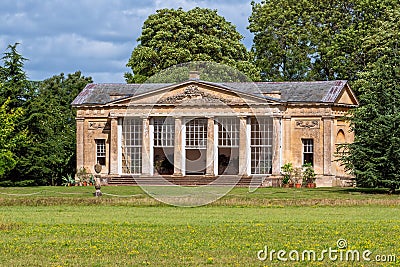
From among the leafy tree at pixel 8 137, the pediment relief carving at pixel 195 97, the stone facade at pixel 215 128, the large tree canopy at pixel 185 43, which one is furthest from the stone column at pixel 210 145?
the leafy tree at pixel 8 137

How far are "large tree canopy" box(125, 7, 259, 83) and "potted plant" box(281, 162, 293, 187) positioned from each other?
47.2ft

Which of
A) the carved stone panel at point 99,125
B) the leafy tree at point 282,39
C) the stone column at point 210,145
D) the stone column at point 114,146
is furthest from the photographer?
the leafy tree at point 282,39

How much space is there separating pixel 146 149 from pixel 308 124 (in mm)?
11219

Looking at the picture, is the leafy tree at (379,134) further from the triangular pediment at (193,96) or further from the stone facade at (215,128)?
the triangular pediment at (193,96)

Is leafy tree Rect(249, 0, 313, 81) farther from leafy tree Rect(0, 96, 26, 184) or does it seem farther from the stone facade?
leafy tree Rect(0, 96, 26, 184)

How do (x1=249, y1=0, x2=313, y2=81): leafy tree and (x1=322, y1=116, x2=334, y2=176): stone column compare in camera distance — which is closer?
(x1=322, y1=116, x2=334, y2=176): stone column

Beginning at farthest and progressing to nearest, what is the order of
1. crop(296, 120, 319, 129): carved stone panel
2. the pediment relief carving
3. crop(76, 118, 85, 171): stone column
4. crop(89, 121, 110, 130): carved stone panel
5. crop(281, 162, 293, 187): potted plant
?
crop(76, 118, 85, 171): stone column < crop(89, 121, 110, 130): carved stone panel < the pediment relief carving < crop(296, 120, 319, 129): carved stone panel < crop(281, 162, 293, 187): potted plant

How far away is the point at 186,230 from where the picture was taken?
25.2m

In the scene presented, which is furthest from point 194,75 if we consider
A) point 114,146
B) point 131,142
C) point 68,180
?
point 68,180

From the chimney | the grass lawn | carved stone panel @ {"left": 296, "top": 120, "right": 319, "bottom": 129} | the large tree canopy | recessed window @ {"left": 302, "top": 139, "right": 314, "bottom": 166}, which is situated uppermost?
the large tree canopy

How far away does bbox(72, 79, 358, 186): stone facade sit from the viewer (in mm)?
56000

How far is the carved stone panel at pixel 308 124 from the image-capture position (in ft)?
184

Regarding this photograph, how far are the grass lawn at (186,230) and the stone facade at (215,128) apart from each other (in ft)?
59.6

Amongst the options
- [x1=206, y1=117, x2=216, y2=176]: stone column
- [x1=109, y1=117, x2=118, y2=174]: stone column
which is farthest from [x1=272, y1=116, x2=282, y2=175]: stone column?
[x1=109, y1=117, x2=118, y2=174]: stone column
